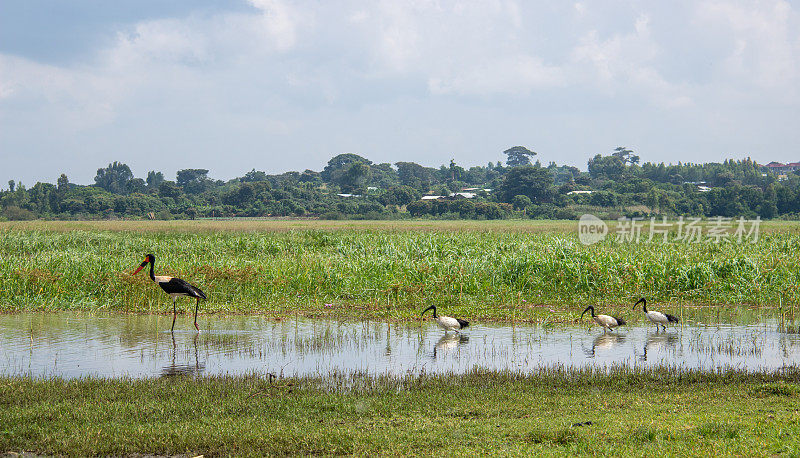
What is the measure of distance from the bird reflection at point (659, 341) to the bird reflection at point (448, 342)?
10.9 feet

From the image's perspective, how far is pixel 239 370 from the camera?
10758 millimetres

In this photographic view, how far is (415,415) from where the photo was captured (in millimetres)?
7574

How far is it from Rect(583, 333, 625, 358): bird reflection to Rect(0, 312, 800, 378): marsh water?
2 centimetres

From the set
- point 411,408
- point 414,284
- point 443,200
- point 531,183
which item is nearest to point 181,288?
point 414,284

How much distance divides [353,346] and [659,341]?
19.3 ft

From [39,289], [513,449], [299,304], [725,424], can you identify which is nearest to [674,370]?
[725,424]

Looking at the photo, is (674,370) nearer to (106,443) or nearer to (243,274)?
(106,443)

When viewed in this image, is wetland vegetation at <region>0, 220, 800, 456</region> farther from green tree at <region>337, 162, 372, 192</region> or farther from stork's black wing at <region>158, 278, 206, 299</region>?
green tree at <region>337, 162, 372, 192</region>

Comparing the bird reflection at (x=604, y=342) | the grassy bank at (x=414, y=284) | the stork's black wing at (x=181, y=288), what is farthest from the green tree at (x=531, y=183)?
the stork's black wing at (x=181, y=288)

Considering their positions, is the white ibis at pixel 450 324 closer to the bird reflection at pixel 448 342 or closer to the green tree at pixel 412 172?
the bird reflection at pixel 448 342

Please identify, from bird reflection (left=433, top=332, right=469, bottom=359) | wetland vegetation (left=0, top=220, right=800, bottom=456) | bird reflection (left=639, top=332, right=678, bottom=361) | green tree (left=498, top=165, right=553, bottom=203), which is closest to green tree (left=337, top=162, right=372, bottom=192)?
green tree (left=498, top=165, right=553, bottom=203)

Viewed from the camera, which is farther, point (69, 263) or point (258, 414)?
point (69, 263)

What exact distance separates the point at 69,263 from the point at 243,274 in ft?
19.7

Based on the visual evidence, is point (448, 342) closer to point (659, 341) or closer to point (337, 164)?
point (659, 341)
